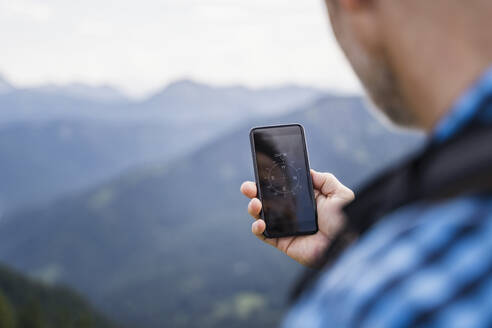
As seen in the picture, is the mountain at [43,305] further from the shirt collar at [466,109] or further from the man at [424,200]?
the shirt collar at [466,109]

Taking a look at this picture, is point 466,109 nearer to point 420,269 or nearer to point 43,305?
point 420,269

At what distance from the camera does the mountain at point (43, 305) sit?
7444cm

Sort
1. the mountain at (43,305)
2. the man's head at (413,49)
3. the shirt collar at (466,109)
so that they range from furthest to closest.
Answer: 1. the mountain at (43,305)
2. the man's head at (413,49)
3. the shirt collar at (466,109)

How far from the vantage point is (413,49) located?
131cm

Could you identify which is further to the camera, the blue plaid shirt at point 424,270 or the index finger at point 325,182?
the index finger at point 325,182

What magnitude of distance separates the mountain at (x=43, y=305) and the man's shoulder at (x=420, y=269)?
79.6m

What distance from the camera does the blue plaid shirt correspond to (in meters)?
0.98

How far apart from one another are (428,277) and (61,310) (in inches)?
3948

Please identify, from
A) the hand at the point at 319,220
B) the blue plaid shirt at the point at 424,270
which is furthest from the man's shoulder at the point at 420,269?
the hand at the point at 319,220

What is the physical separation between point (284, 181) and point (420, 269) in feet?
10.6

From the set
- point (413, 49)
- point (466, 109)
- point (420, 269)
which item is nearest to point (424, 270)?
point (420, 269)

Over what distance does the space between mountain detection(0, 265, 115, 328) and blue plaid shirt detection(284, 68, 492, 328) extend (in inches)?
3130

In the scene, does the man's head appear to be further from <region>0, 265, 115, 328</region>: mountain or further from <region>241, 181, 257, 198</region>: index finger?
<region>0, 265, 115, 328</region>: mountain

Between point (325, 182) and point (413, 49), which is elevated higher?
point (413, 49)
